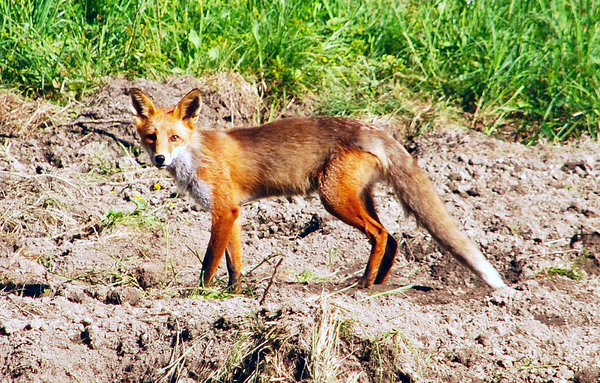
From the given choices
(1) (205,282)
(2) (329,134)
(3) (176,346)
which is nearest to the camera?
(3) (176,346)

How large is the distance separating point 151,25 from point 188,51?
49cm

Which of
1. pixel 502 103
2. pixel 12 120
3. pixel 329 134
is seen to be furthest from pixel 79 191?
pixel 502 103

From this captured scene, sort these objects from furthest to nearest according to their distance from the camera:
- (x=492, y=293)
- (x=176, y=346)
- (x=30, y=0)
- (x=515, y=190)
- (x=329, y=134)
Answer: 1. (x=30, y=0)
2. (x=515, y=190)
3. (x=329, y=134)
4. (x=492, y=293)
5. (x=176, y=346)

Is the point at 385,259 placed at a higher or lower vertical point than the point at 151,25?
lower

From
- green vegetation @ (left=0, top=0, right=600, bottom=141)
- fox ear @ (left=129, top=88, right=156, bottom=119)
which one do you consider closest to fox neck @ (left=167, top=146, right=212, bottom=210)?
fox ear @ (left=129, top=88, right=156, bottom=119)

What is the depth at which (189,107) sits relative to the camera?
5504 mm

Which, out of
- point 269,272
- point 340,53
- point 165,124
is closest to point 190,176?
point 165,124

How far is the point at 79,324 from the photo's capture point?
14.0ft

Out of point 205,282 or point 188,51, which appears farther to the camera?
point 188,51

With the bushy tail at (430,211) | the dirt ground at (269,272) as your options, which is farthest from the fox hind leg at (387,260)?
the bushy tail at (430,211)

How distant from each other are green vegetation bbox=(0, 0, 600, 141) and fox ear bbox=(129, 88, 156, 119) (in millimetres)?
2219

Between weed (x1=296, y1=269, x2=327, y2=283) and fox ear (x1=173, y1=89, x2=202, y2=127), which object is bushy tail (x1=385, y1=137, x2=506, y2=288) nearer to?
weed (x1=296, y1=269, x2=327, y2=283)

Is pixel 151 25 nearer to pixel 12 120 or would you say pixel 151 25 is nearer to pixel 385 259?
pixel 12 120

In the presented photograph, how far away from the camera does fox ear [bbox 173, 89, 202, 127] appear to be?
5.42 metres
